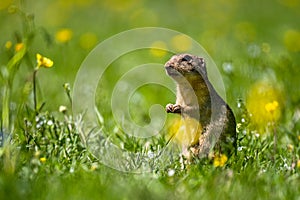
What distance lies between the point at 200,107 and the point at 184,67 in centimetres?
25

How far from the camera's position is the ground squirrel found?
377cm

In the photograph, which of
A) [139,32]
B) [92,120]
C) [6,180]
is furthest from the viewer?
[139,32]

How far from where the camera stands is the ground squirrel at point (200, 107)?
12.4 feet

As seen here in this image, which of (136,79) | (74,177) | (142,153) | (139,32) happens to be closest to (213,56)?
(136,79)

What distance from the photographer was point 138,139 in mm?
4320

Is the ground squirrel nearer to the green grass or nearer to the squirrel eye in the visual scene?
the squirrel eye

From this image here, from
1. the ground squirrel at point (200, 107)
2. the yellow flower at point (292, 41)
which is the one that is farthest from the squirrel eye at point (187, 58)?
the yellow flower at point (292, 41)

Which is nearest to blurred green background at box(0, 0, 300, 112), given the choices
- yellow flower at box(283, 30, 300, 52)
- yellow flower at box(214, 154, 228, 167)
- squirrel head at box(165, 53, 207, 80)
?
yellow flower at box(283, 30, 300, 52)

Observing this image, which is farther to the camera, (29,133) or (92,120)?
(92,120)

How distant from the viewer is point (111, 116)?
5070 mm

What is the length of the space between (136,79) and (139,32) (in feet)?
6.78

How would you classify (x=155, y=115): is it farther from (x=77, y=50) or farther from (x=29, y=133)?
(x=77, y=50)

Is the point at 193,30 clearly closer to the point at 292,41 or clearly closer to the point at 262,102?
the point at 292,41

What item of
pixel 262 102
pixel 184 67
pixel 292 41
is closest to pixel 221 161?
pixel 184 67
